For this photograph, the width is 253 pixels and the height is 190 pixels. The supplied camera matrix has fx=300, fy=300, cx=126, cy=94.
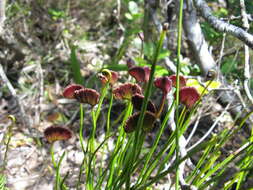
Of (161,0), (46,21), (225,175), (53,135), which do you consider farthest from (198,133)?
(46,21)

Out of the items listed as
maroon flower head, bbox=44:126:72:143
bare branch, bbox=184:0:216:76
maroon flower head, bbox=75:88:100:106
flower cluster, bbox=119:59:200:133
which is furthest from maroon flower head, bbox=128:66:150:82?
bare branch, bbox=184:0:216:76

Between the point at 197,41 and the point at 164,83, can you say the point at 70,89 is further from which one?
the point at 197,41

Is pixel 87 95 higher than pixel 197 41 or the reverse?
the reverse

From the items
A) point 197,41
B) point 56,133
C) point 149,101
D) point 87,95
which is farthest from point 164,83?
point 197,41

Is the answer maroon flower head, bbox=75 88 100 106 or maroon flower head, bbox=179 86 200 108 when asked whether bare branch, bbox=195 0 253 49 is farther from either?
maroon flower head, bbox=75 88 100 106

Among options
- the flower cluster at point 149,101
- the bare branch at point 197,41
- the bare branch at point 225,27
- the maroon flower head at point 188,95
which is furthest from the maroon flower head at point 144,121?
the bare branch at point 197,41

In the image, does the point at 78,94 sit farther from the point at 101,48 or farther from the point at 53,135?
the point at 101,48

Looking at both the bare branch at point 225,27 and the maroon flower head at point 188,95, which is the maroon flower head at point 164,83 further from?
the bare branch at point 225,27
